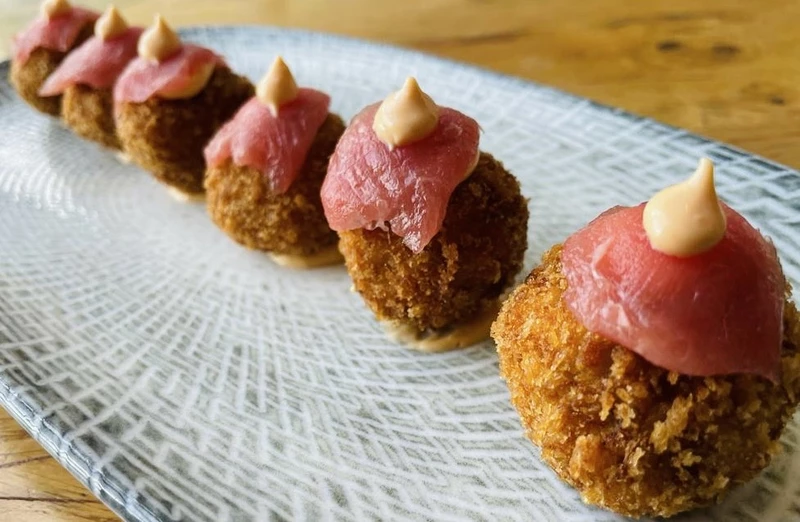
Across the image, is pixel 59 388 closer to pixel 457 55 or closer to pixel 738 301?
pixel 738 301

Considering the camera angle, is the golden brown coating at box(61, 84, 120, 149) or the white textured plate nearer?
the white textured plate

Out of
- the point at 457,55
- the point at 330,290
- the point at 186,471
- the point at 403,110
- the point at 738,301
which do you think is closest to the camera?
the point at 738,301

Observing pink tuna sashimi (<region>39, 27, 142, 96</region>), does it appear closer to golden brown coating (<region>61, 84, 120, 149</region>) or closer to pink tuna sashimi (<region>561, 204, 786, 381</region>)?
golden brown coating (<region>61, 84, 120, 149</region>)

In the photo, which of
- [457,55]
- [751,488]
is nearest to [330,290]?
[751,488]

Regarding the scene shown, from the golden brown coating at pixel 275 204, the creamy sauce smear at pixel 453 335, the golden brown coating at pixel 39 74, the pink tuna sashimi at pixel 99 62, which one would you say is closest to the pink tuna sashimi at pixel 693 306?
the creamy sauce smear at pixel 453 335

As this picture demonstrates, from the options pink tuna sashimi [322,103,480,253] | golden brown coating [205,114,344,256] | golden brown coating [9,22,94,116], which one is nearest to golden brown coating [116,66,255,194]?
golden brown coating [205,114,344,256]

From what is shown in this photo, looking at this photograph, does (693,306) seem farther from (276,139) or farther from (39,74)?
(39,74)
